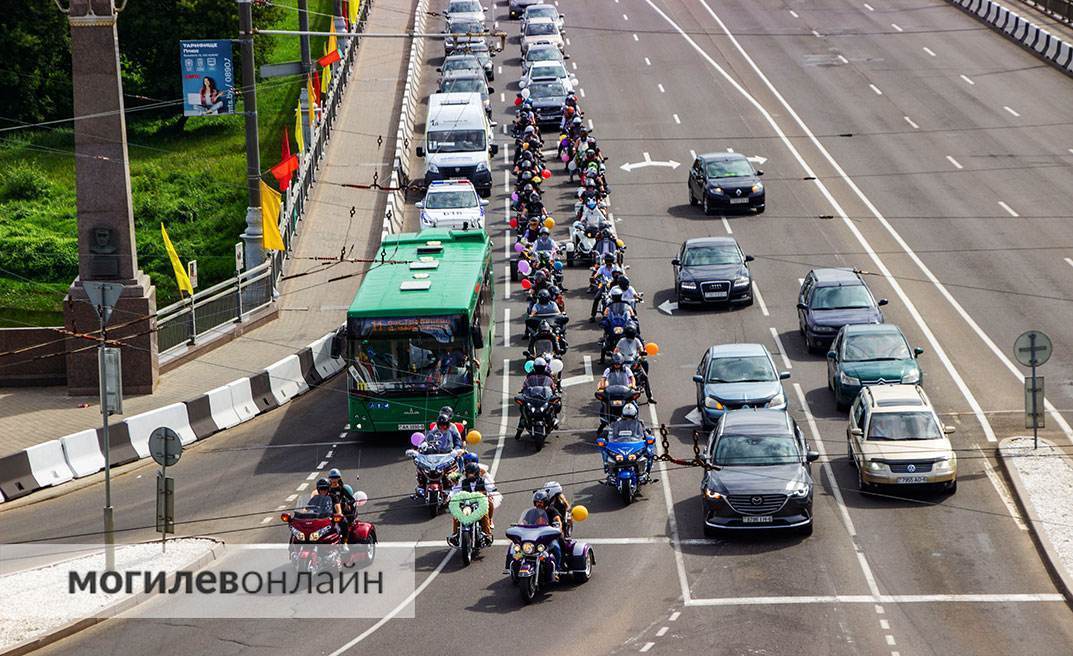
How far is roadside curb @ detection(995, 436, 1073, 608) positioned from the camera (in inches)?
913

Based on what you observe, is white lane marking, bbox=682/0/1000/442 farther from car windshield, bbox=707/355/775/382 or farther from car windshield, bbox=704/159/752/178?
car windshield, bbox=707/355/775/382

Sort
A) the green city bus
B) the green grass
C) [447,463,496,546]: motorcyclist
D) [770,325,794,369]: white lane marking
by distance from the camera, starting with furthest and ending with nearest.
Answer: the green grass
[770,325,794,369]: white lane marking
the green city bus
[447,463,496,546]: motorcyclist

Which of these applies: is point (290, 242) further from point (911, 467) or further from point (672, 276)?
point (911, 467)

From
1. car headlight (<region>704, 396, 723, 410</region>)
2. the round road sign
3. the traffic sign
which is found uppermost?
the traffic sign

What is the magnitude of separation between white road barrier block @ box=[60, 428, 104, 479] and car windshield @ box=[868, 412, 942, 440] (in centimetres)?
1329

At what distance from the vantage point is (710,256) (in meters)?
41.0

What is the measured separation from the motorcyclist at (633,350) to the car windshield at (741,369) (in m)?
1.55

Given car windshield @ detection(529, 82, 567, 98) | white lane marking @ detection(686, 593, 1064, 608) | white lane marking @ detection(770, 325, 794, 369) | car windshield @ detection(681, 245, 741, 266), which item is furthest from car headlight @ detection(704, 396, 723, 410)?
car windshield @ detection(529, 82, 567, 98)

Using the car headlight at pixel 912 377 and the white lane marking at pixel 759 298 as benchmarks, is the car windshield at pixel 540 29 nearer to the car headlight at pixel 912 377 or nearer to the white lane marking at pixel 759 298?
the white lane marking at pixel 759 298

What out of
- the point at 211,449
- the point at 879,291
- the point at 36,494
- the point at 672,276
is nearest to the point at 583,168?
the point at 672,276

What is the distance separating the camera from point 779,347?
37281mm

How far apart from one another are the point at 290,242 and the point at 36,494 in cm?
1934

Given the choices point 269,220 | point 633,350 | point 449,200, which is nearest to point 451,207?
point 449,200

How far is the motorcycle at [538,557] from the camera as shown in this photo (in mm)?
22812
